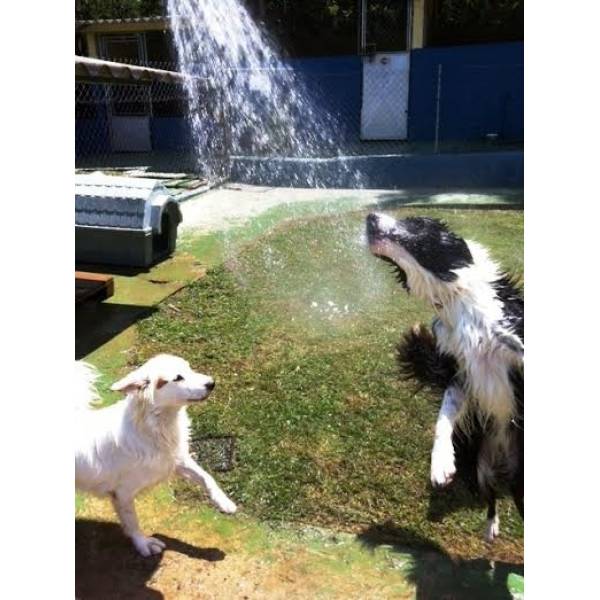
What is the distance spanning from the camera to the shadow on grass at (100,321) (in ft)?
13.3

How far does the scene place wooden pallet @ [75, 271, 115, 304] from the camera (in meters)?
4.00

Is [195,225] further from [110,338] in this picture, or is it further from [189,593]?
[189,593]

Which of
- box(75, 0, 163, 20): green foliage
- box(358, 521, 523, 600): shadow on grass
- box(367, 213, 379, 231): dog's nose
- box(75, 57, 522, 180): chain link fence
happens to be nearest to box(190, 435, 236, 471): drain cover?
box(358, 521, 523, 600): shadow on grass

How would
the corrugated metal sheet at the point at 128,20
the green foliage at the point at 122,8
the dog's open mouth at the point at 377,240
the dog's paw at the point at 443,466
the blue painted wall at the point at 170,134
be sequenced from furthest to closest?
the green foliage at the point at 122,8, the blue painted wall at the point at 170,134, the corrugated metal sheet at the point at 128,20, the dog's open mouth at the point at 377,240, the dog's paw at the point at 443,466

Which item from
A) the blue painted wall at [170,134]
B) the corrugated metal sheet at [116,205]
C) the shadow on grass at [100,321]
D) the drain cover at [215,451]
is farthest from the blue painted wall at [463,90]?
the drain cover at [215,451]

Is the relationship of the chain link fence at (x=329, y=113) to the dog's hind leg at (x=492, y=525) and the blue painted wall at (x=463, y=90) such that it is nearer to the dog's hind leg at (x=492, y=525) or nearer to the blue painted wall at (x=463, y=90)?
the blue painted wall at (x=463, y=90)

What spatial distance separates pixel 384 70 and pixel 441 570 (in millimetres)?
11294

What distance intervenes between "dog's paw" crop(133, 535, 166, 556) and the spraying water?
376 inches

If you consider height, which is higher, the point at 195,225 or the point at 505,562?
the point at 195,225

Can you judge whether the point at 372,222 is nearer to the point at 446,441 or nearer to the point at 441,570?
the point at 446,441

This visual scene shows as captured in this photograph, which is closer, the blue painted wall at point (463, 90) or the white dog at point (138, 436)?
the white dog at point (138, 436)
